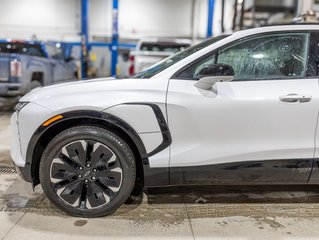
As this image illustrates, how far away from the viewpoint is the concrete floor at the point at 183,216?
9.32ft

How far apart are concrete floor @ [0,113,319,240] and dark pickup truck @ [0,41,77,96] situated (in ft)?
13.9

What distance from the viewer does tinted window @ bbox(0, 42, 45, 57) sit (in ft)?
29.8

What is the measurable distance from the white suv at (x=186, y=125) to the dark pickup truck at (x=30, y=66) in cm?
493

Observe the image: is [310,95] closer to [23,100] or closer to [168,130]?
[168,130]

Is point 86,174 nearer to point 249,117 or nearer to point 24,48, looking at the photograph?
point 249,117

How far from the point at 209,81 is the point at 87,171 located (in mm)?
1227

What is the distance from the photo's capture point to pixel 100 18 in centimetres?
1634

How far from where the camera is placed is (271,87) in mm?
2875

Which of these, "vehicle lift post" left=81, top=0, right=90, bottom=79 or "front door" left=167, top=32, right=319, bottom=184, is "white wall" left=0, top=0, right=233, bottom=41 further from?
"front door" left=167, top=32, right=319, bottom=184

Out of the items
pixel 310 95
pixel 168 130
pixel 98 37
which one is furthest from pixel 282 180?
pixel 98 37

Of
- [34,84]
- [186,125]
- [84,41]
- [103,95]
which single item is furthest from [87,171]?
[84,41]

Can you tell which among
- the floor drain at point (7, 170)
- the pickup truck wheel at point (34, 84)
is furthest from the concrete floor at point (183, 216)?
the pickup truck wheel at point (34, 84)

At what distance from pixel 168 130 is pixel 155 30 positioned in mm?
14467

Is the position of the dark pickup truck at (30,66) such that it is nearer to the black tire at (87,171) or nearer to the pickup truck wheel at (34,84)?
the pickup truck wheel at (34,84)
